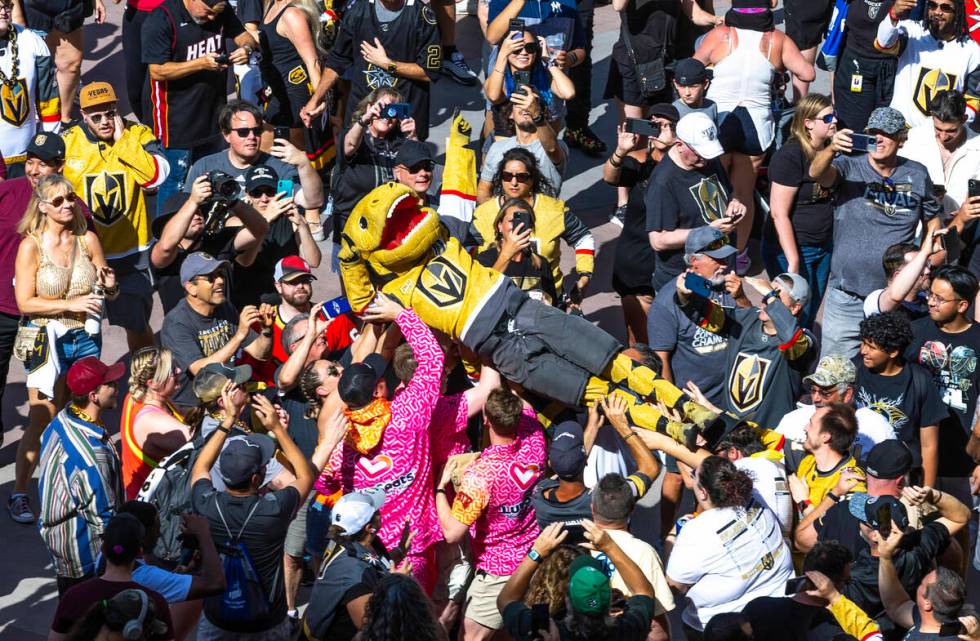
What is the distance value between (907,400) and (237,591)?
3.40 m

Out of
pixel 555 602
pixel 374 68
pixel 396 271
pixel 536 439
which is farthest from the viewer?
pixel 374 68

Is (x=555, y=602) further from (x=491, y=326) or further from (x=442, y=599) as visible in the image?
(x=491, y=326)

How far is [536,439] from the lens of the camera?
22.5 feet

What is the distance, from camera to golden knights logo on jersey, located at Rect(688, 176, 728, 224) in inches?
330

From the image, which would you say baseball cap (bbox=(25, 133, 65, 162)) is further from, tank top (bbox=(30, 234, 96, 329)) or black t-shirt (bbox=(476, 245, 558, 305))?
black t-shirt (bbox=(476, 245, 558, 305))

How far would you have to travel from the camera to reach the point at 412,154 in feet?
27.1

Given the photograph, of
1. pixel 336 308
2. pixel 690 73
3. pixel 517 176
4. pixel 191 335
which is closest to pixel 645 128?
pixel 690 73

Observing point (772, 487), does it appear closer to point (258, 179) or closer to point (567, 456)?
point (567, 456)

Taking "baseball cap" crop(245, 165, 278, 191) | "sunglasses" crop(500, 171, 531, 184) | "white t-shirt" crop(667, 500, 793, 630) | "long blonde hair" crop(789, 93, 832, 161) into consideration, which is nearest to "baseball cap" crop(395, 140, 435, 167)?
"sunglasses" crop(500, 171, 531, 184)

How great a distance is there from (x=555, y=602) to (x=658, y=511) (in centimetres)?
258

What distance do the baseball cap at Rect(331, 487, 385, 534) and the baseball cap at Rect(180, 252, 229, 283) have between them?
207 centimetres

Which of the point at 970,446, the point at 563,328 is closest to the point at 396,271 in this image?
the point at 563,328

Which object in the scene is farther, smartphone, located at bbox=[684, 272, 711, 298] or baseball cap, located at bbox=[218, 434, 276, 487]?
smartphone, located at bbox=[684, 272, 711, 298]

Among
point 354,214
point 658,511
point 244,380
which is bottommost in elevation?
point 658,511
